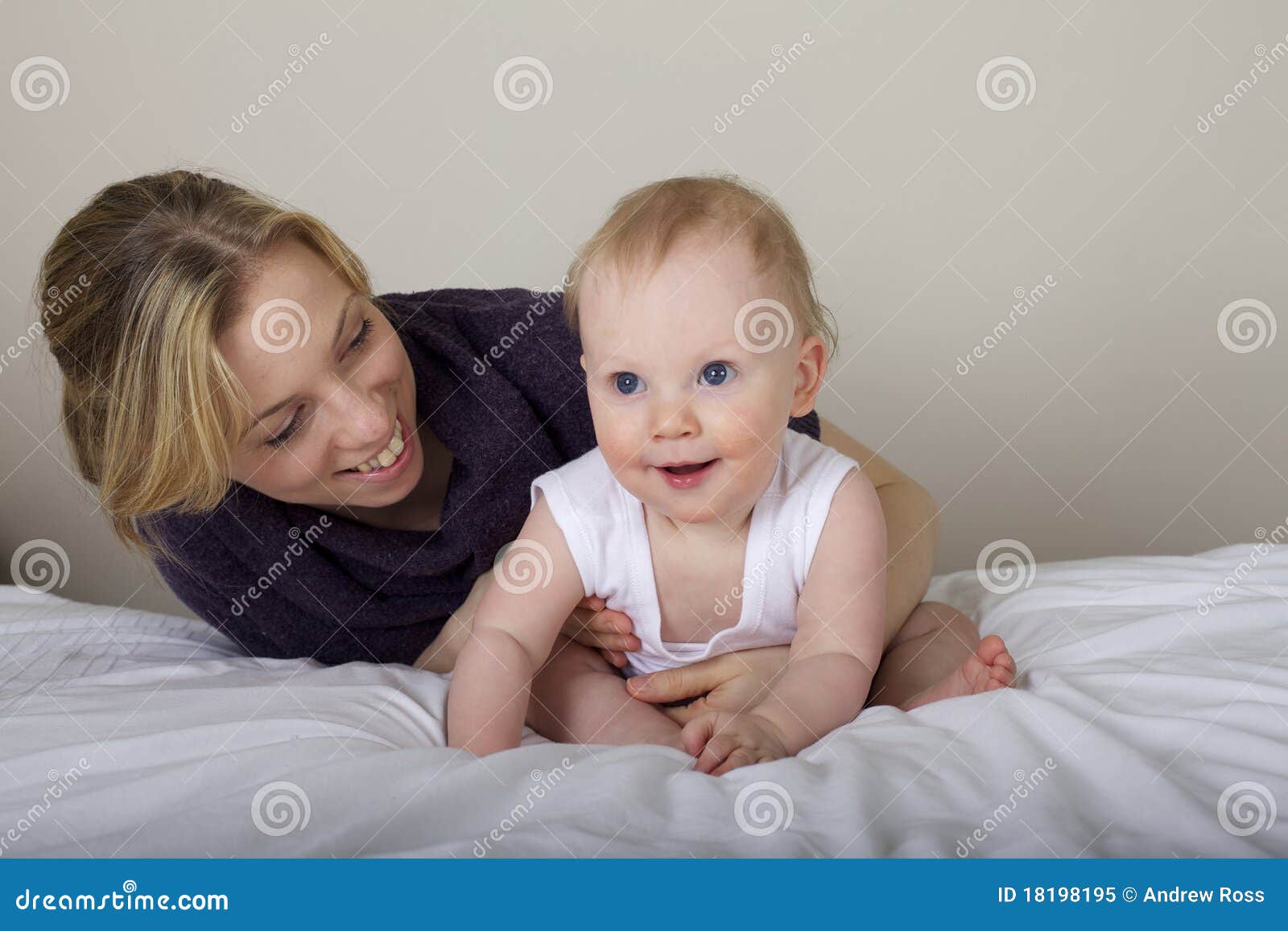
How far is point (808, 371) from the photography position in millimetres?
1295

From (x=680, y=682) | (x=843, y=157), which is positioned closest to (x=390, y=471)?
(x=680, y=682)

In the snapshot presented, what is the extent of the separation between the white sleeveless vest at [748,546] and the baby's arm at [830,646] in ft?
0.07

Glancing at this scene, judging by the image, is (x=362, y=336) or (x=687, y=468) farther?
(x=362, y=336)

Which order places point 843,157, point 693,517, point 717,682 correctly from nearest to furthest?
point 693,517, point 717,682, point 843,157

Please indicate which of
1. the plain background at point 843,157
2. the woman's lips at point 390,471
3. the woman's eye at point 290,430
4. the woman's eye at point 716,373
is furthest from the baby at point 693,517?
the plain background at point 843,157

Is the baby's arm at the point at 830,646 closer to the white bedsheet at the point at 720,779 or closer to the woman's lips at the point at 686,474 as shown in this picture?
the white bedsheet at the point at 720,779

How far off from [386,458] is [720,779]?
Answer: 0.65m

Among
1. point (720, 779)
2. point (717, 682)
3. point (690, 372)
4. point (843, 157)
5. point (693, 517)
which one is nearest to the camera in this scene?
point (720, 779)

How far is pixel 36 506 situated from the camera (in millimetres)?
2605

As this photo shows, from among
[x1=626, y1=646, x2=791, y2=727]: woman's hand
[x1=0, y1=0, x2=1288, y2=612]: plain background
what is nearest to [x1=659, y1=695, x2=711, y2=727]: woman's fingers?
[x1=626, y1=646, x2=791, y2=727]: woman's hand

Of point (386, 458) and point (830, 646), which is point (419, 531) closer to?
point (386, 458)

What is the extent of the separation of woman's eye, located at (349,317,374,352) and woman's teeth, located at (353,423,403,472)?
0.39 ft

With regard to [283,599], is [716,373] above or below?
above

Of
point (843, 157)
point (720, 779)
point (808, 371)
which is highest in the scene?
point (843, 157)
